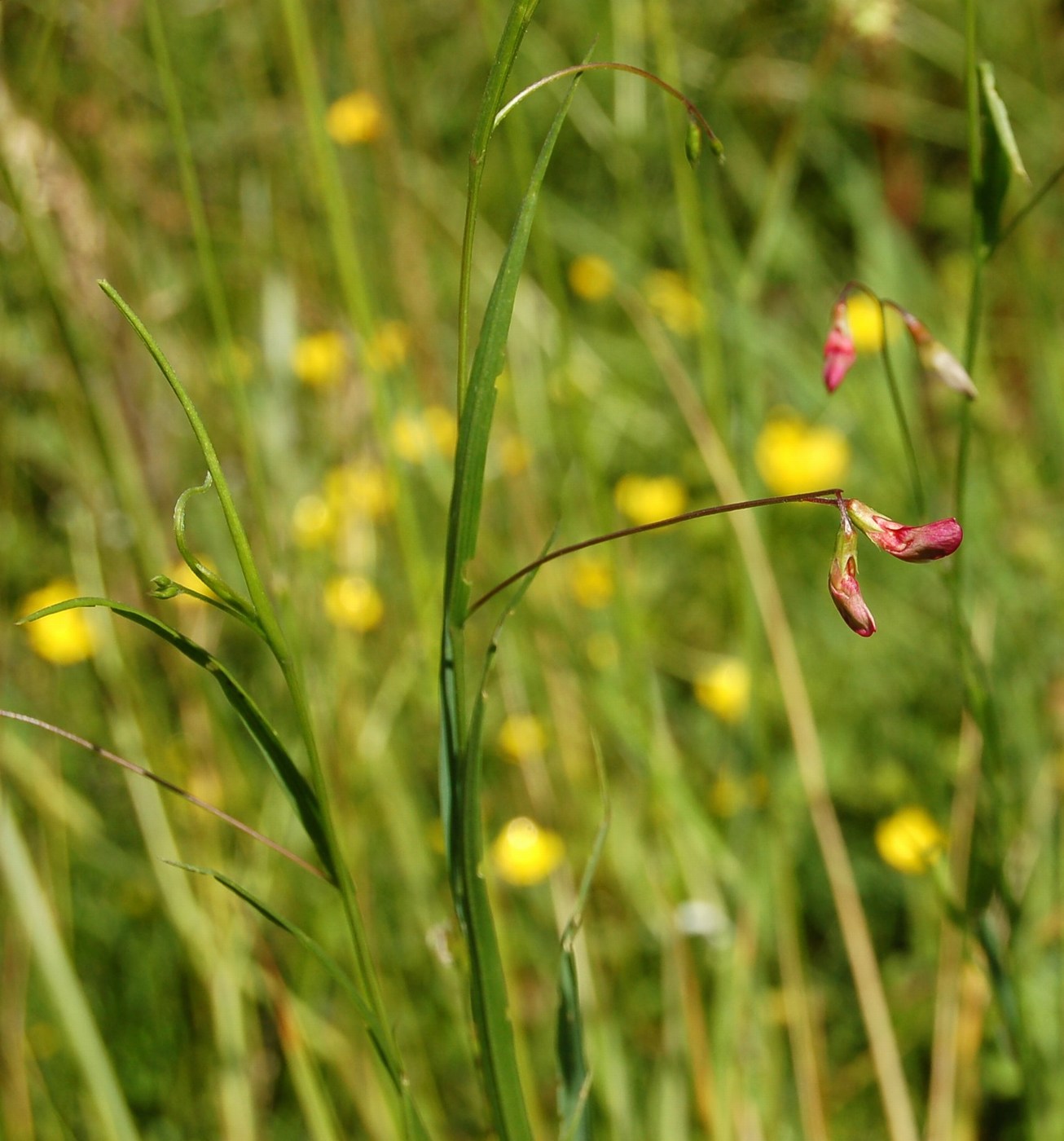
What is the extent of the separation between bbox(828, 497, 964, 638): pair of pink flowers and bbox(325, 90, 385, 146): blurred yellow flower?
31.8 inches

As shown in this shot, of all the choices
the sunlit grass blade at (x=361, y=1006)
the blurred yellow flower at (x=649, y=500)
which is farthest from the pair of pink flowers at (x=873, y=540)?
the blurred yellow flower at (x=649, y=500)

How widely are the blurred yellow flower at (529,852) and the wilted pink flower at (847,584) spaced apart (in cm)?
67

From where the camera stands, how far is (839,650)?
4.58 ft

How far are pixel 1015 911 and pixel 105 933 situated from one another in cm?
95

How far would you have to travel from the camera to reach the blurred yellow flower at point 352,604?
1186mm

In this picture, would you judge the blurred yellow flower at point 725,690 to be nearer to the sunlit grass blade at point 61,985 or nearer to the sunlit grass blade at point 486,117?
the sunlit grass blade at point 61,985

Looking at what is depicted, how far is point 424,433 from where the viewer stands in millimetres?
1166

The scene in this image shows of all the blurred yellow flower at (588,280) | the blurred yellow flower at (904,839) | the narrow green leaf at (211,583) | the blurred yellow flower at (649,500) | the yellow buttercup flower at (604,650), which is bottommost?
the blurred yellow flower at (904,839)

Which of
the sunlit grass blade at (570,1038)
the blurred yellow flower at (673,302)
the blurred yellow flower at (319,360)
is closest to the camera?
the sunlit grass blade at (570,1038)

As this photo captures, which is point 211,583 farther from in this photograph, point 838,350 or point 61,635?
point 61,635

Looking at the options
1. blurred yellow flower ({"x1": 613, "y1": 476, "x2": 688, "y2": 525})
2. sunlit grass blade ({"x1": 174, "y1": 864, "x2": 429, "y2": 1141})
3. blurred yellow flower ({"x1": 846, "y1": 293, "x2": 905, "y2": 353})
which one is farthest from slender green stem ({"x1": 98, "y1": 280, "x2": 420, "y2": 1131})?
blurred yellow flower ({"x1": 846, "y1": 293, "x2": 905, "y2": 353})

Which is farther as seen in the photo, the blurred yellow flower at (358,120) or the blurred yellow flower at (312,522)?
the blurred yellow flower at (312,522)

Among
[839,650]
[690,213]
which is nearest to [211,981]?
[690,213]

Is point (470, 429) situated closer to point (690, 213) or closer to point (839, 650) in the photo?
point (690, 213)
